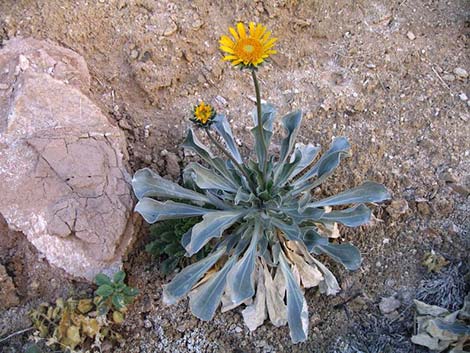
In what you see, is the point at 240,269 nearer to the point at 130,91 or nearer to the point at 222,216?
the point at 222,216

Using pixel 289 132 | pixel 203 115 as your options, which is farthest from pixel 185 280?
pixel 289 132

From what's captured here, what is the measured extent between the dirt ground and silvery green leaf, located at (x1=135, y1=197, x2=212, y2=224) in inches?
13.8

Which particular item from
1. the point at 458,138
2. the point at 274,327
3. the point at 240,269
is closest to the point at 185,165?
the point at 240,269

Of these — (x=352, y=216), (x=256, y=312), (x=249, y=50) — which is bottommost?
(x=256, y=312)

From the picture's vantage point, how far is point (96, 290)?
293cm

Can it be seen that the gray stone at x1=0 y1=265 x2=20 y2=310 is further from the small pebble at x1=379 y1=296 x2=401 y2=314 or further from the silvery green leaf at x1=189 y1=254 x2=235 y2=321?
the small pebble at x1=379 y1=296 x2=401 y2=314

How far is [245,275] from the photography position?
2863mm

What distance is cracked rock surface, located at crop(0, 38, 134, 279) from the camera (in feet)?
9.93

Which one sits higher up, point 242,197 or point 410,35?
point 410,35

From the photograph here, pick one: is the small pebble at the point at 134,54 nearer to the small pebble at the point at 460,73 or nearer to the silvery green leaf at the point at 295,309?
the silvery green leaf at the point at 295,309

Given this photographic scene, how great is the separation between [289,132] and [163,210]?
0.89 m

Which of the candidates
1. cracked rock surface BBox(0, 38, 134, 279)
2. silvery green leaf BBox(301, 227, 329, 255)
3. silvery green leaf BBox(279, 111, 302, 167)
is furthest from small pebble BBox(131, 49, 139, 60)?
silvery green leaf BBox(301, 227, 329, 255)

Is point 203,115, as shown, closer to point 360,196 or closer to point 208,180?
point 208,180

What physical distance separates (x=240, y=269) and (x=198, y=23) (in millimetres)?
1906
